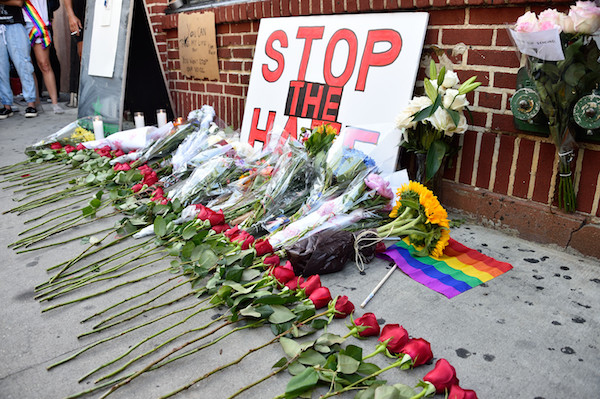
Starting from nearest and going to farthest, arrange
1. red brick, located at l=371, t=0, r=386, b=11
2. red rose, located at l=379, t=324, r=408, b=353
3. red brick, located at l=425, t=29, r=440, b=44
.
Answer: red rose, located at l=379, t=324, r=408, b=353, red brick, located at l=425, t=29, r=440, b=44, red brick, located at l=371, t=0, r=386, b=11

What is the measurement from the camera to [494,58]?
217cm

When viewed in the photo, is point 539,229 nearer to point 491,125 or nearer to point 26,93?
point 491,125

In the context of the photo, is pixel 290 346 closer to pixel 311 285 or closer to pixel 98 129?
pixel 311 285

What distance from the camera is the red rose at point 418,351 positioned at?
1.27 m

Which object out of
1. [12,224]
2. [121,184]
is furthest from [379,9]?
[12,224]

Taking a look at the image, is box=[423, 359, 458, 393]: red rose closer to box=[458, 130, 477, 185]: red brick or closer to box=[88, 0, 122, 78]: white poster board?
box=[458, 130, 477, 185]: red brick

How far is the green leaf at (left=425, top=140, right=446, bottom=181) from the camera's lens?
85.4 inches

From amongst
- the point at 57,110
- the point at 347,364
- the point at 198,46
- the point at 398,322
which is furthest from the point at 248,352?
the point at 57,110

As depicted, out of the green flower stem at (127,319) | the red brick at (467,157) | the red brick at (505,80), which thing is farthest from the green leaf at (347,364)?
the red brick at (505,80)

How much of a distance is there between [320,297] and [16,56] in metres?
5.53

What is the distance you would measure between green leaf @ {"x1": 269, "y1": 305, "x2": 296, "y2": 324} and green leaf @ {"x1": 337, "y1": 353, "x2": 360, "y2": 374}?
0.89ft

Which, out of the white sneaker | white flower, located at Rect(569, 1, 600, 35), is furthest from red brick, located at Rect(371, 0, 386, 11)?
the white sneaker

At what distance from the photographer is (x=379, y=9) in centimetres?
261

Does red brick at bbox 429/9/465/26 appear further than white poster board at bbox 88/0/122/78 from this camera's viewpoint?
No
